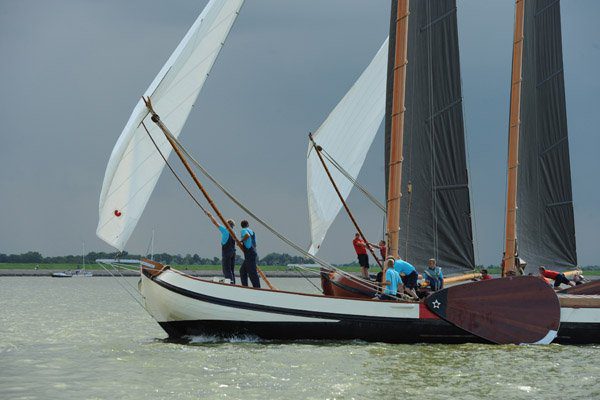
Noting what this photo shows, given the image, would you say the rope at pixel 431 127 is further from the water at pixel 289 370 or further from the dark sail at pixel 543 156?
the water at pixel 289 370

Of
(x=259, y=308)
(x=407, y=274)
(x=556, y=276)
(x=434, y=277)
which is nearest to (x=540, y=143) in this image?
(x=556, y=276)

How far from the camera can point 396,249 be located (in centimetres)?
3047

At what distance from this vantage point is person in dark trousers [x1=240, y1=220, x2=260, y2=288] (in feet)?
→ 93.5

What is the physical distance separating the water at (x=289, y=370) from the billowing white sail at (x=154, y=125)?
3.51 meters

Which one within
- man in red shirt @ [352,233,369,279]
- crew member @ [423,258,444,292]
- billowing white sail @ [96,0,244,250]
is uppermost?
billowing white sail @ [96,0,244,250]

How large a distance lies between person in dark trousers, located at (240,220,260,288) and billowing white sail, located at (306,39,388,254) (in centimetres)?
841

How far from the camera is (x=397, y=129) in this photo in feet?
102

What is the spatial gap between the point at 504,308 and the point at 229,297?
7.41 metres

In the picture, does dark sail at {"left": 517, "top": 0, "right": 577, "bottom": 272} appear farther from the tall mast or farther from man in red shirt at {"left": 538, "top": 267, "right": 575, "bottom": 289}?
the tall mast

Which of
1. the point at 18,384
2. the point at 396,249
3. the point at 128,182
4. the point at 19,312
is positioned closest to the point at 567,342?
the point at 396,249

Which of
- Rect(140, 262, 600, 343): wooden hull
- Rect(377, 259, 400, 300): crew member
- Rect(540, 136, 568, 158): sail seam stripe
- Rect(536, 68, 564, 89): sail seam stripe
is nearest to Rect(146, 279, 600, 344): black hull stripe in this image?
Rect(140, 262, 600, 343): wooden hull

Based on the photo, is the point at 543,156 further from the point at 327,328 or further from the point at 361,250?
the point at 327,328

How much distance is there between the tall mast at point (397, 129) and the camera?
3044cm

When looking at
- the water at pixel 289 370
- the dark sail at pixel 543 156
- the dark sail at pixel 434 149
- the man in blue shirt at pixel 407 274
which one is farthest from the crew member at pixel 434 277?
the dark sail at pixel 543 156
